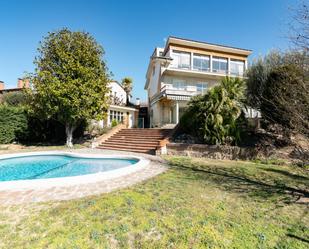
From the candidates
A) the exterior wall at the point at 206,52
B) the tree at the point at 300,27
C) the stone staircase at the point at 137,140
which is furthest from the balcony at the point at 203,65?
the tree at the point at 300,27

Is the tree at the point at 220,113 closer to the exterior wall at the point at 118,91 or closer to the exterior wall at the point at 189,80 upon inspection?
the exterior wall at the point at 189,80

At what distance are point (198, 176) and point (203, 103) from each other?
27.7ft

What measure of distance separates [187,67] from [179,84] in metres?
3.73

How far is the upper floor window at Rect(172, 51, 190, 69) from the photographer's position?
1326 inches

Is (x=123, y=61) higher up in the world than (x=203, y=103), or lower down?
higher up

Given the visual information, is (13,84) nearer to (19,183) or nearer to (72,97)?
(72,97)

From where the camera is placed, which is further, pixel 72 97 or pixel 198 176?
pixel 72 97

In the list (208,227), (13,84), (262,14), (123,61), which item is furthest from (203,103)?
(13,84)

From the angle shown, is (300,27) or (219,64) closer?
(300,27)

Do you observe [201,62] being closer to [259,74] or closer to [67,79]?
[259,74]

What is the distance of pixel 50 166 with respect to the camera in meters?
14.3

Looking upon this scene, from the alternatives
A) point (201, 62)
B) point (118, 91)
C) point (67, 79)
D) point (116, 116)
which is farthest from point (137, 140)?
point (201, 62)

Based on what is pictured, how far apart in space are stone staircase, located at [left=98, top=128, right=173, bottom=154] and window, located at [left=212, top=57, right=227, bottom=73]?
68.9 feet

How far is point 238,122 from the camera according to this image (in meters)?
15.9
